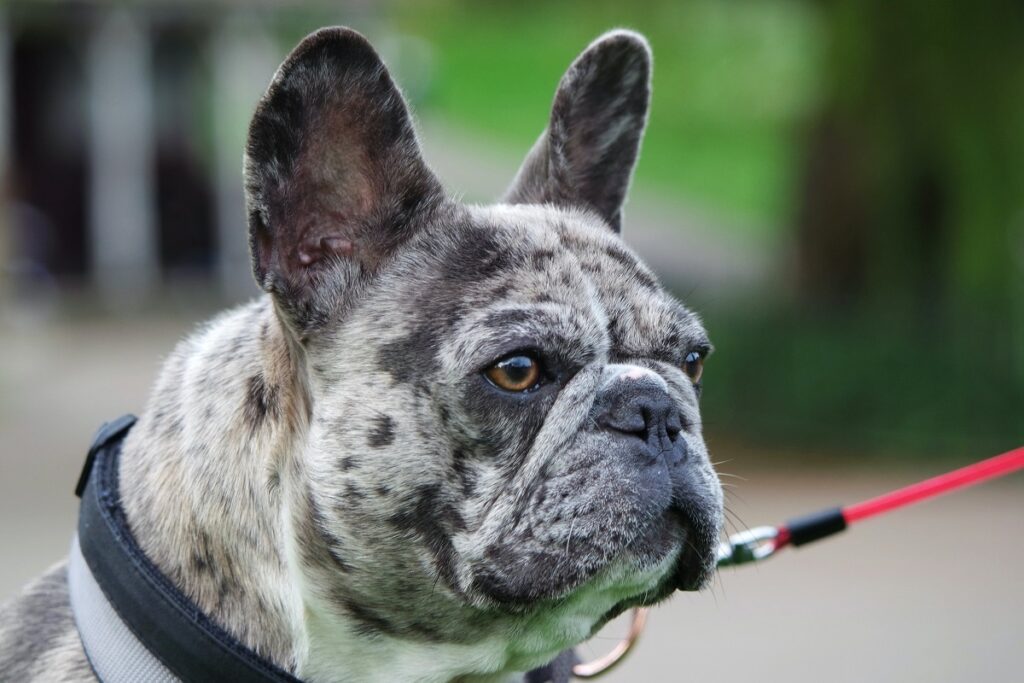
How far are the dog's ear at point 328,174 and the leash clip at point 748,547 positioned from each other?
1.26 m

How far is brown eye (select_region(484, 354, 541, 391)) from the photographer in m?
3.00

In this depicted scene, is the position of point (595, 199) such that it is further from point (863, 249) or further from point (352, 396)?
point (863, 249)

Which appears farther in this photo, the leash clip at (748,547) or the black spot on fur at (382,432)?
the leash clip at (748,547)

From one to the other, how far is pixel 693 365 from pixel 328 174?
1.00 m

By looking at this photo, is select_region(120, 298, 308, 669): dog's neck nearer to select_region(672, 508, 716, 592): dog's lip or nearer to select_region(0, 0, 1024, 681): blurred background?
select_region(672, 508, 716, 592): dog's lip

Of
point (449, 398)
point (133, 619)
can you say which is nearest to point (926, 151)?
point (449, 398)

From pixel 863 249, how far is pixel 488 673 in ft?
35.4

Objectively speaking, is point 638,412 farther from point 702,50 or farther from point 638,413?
point 702,50

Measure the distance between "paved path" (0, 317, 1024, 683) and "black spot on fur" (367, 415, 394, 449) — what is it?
2992mm

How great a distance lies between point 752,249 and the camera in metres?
18.7

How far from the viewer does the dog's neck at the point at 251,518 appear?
117 inches

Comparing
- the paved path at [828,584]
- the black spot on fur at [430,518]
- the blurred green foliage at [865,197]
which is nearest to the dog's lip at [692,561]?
the black spot on fur at [430,518]

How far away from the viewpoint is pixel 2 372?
15.6 metres

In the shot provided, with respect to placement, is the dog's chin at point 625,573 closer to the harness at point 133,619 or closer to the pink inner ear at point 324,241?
the harness at point 133,619
